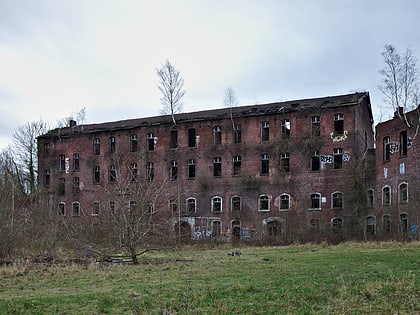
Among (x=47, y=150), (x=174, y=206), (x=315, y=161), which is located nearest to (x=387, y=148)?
(x=315, y=161)

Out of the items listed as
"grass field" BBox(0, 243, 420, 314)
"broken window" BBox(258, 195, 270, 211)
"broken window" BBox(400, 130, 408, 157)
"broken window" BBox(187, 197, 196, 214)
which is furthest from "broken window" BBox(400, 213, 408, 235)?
"broken window" BBox(187, 197, 196, 214)

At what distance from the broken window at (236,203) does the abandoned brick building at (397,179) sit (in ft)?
34.0

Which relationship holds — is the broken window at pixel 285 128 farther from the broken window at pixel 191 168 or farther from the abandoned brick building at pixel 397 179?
the broken window at pixel 191 168

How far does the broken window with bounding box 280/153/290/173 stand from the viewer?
138 ft

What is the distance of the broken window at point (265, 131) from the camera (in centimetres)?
4341

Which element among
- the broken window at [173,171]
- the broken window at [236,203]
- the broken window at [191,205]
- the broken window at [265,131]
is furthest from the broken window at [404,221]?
the broken window at [173,171]

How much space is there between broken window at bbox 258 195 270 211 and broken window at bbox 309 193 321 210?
3493 mm

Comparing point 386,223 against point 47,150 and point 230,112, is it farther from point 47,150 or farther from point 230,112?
point 47,150

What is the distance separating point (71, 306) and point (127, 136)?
129 feet

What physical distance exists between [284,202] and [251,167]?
4108 mm

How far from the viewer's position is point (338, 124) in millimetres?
40719

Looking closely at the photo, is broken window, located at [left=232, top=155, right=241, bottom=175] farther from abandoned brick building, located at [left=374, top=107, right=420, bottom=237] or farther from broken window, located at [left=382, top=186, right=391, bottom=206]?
broken window, located at [left=382, top=186, right=391, bottom=206]

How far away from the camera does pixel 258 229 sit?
41.8 m

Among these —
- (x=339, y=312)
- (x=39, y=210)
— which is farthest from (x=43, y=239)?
(x=339, y=312)
